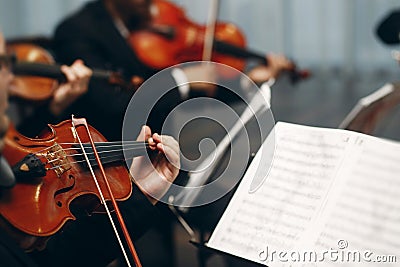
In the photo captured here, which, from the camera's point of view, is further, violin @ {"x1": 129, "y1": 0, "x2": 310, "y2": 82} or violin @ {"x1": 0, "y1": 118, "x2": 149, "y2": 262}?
violin @ {"x1": 129, "y1": 0, "x2": 310, "y2": 82}

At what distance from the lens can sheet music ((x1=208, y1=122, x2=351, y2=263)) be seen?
0.71 metres

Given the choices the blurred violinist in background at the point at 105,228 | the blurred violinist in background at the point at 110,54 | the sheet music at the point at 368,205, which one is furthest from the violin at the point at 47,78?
the sheet music at the point at 368,205

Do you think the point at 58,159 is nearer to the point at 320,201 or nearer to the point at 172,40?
the point at 320,201

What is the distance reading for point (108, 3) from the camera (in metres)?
1.45

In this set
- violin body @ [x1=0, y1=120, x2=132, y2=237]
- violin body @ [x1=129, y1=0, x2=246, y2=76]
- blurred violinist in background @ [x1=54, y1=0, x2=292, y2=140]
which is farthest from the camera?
violin body @ [x1=129, y1=0, x2=246, y2=76]

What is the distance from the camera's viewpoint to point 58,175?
686mm

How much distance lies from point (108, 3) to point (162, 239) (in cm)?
61

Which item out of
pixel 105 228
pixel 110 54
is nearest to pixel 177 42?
pixel 110 54

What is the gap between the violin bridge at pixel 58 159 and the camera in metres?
0.69

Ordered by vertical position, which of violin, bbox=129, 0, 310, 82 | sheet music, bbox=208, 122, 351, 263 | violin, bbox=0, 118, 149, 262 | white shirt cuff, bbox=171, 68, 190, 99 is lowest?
violin, bbox=129, 0, 310, 82

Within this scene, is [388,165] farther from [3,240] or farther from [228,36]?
[228,36]

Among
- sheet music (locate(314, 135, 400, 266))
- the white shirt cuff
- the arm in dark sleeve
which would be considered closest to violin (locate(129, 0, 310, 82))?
the white shirt cuff

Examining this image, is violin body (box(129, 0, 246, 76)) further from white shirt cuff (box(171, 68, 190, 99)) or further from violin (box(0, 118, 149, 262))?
violin (box(0, 118, 149, 262))

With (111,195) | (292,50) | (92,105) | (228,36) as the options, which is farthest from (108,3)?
(292,50)
